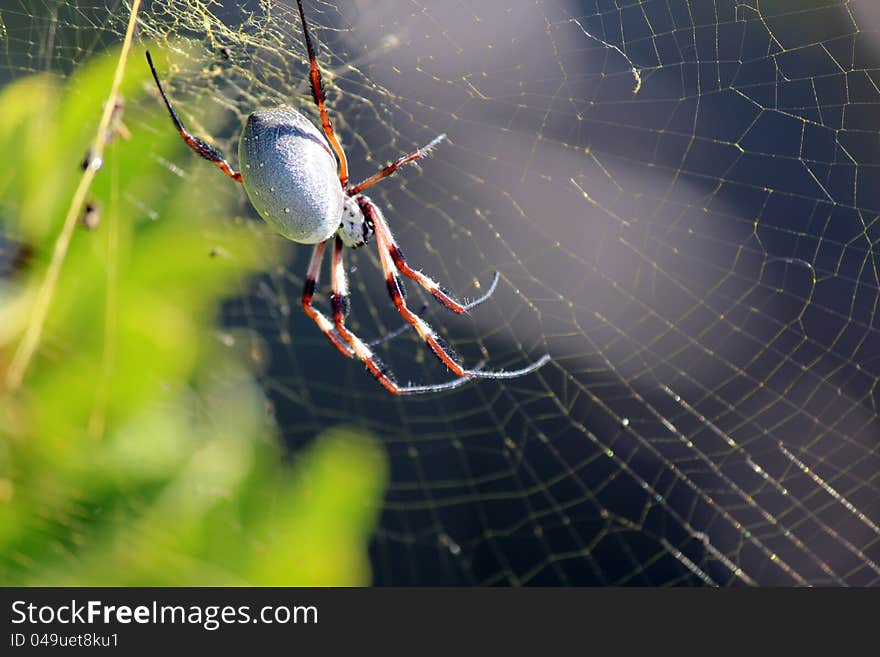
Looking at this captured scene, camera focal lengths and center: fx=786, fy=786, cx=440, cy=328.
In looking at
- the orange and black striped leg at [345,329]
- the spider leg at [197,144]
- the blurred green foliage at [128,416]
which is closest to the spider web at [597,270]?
the orange and black striped leg at [345,329]

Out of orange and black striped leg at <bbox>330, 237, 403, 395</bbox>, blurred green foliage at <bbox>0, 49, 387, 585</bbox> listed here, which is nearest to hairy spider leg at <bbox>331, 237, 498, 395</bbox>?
orange and black striped leg at <bbox>330, 237, 403, 395</bbox>

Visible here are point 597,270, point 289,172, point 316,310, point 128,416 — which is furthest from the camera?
point 597,270

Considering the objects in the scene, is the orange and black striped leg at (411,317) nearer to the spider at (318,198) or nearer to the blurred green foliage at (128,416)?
the spider at (318,198)

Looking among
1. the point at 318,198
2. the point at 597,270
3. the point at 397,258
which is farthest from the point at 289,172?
the point at 597,270

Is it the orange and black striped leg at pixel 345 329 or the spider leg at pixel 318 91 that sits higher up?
the spider leg at pixel 318 91

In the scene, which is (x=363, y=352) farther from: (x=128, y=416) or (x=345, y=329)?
(x=128, y=416)

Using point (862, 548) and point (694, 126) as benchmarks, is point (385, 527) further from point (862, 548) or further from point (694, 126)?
point (694, 126)
